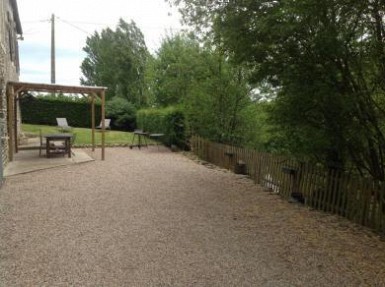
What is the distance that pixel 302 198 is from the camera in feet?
24.7

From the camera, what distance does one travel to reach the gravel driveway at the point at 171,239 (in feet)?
12.7

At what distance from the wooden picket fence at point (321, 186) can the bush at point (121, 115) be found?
16466 millimetres

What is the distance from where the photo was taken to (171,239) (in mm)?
5004

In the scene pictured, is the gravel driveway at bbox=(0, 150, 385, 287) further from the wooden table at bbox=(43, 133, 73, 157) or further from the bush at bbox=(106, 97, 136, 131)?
the bush at bbox=(106, 97, 136, 131)

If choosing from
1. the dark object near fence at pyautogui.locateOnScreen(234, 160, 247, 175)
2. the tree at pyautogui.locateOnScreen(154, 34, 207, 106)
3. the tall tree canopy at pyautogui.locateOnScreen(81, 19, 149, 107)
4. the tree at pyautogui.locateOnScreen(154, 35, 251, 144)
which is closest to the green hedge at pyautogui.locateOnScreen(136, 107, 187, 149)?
the tree at pyautogui.locateOnScreen(154, 34, 207, 106)

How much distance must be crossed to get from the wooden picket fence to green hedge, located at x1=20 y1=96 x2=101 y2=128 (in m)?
17.1

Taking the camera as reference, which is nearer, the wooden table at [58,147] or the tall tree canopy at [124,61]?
the wooden table at [58,147]

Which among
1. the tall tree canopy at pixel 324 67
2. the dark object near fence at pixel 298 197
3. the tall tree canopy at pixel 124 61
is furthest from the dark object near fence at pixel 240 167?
the tall tree canopy at pixel 124 61

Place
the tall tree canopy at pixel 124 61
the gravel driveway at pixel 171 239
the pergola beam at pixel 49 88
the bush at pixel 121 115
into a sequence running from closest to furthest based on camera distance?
the gravel driveway at pixel 171 239
the pergola beam at pixel 49 88
the bush at pixel 121 115
the tall tree canopy at pixel 124 61

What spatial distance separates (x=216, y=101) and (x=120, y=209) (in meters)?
7.15

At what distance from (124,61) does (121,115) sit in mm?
9414

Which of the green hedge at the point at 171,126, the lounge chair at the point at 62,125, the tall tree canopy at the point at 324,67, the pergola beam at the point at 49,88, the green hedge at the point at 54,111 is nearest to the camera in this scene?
the tall tree canopy at the point at 324,67

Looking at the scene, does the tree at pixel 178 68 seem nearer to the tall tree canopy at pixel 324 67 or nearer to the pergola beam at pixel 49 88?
the pergola beam at pixel 49 88

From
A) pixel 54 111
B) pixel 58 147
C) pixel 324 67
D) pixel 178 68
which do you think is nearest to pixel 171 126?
pixel 178 68
